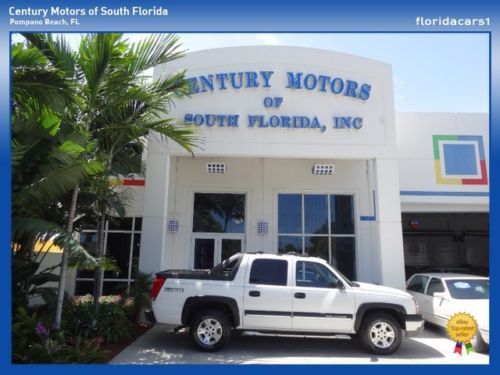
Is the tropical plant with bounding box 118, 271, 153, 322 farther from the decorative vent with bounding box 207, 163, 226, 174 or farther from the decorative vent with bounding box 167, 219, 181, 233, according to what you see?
the decorative vent with bounding box 207, 163, 226, 174

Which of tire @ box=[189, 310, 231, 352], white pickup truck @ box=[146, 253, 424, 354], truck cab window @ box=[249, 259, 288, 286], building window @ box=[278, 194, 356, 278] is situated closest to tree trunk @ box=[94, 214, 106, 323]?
white pickup truck @ box=[146, 253, 424, 354]

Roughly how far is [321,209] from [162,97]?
747cm

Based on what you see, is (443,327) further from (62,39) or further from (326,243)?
(62,39)

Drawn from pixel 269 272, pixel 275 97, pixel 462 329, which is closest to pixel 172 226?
pixel 275 97

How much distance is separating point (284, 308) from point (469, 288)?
15.6ft

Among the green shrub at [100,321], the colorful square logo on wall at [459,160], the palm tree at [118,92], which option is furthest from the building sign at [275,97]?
the green shrub at [100,321]

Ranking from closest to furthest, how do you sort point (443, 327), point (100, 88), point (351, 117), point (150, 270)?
point (100, 88) < point (443, 327) < point (150, 270) < point (351, 117)

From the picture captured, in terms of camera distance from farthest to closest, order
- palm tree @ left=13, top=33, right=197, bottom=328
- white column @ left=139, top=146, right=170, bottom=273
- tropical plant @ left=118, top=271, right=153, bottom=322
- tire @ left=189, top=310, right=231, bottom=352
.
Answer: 1. white column @ left=139, top=146, right=170, bottom=273
2. tropical plant @ left=118, top=271, right=153, bottom=322
3. tire @ left=189, top=310, right=231, bottom=352
4. palm tree @ left=13, top=33, right=197, bottom=328

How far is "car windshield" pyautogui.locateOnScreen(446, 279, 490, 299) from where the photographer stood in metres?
9.31

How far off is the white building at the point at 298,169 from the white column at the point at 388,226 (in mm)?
30

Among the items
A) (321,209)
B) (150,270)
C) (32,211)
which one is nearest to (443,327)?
(321,209)

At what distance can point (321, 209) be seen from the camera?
14102 mm

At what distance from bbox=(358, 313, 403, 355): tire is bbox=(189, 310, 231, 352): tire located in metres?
2.64

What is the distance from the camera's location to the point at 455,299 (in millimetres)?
9266
